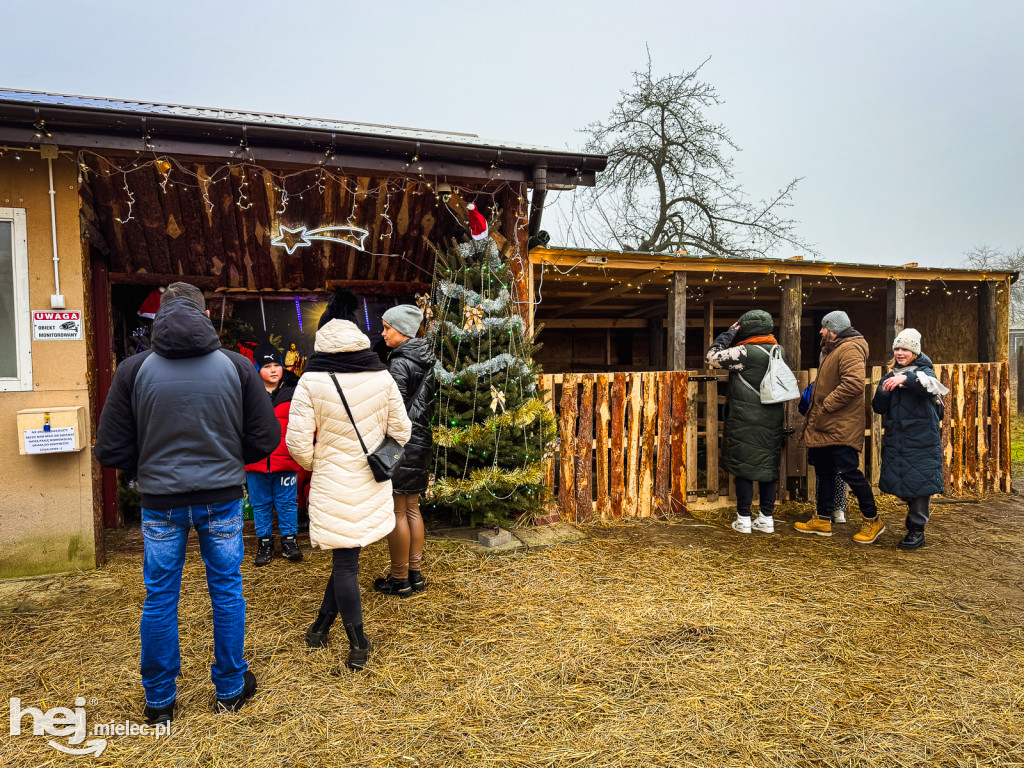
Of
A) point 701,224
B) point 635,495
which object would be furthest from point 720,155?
point 635,495

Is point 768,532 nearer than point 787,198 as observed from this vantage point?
Yes

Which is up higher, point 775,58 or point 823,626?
point 775,58

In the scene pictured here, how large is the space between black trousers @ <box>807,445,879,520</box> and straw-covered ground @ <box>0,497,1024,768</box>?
0.65 m

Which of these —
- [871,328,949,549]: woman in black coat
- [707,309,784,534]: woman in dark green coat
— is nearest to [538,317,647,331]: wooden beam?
[707,309,784,534]: woman in dark green coat

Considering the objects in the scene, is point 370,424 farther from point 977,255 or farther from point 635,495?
point 977,255

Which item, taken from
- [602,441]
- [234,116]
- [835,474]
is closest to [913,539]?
[835,474]

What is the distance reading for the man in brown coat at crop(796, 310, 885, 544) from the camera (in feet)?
16.3

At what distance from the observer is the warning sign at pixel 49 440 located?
3.97 meters

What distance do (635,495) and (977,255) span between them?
29238 millimetres

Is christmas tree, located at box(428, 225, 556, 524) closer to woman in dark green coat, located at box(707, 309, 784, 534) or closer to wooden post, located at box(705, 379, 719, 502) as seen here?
woman in dark green coat, located at box(707, 309, 784, 534)

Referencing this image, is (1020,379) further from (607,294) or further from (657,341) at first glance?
(607,294)

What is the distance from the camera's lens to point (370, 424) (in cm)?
290

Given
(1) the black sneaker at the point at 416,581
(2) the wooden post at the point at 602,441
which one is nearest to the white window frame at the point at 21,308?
(1) the black sneaker at the point at 416,581

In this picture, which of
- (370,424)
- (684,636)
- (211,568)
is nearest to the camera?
(211,568)
